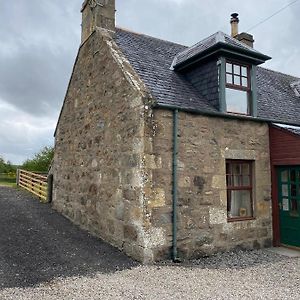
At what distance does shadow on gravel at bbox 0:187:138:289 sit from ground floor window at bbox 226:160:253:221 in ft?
10.6

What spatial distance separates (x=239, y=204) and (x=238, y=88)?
3.28 metres

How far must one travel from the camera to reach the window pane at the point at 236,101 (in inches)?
344

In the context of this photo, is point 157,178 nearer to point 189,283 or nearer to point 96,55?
point 189,283

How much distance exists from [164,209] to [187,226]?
0.76 m

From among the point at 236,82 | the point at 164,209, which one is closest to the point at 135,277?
the point at 164,209

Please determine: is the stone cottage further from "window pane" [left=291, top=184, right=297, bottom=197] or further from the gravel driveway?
the gravel driveway

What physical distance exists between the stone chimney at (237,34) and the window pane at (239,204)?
794 cm

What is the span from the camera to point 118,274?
20.5ft

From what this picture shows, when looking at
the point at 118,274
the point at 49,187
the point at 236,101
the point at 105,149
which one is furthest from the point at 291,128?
the point at 49,187

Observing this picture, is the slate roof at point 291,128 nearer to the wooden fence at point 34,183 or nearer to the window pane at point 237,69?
the window pane at point 237,69

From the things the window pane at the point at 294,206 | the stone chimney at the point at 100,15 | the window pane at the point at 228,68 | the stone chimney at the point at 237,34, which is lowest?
the window pane at the point at 294,206

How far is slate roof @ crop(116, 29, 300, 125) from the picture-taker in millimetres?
8109

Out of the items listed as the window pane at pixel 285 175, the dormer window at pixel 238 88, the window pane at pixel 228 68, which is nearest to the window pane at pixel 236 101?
the dormer window at pixel 238 88

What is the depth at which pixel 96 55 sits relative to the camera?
979cm
